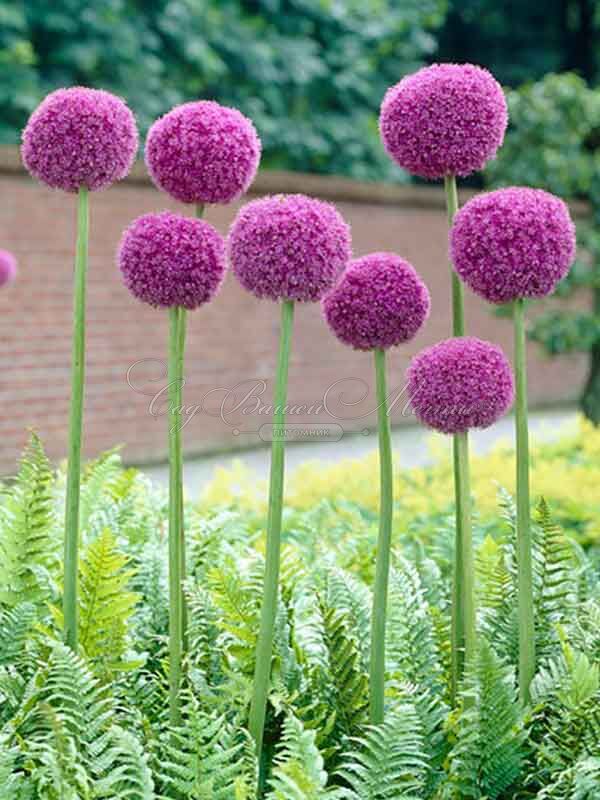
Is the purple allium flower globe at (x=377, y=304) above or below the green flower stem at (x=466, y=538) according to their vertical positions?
above

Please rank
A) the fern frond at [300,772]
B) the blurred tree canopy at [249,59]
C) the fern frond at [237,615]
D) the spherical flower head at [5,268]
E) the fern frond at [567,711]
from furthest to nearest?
the blurred tree canopy at [249,59]
the spherical flower head at [5,268]
the fern frond at [237,615]
the fern frond at [567,711]
the fern frond at [300,772]

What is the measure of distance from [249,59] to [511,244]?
10699 mm

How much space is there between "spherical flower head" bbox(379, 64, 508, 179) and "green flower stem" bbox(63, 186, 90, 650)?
17.9 inches

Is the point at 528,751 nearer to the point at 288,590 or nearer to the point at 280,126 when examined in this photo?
the point at 288,590

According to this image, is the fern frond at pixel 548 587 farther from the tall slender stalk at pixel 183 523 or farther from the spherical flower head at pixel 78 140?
the spherical flower head at pixel 78 140

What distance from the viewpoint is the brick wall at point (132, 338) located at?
9289 millimetres

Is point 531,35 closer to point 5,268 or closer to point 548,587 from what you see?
point 5,268

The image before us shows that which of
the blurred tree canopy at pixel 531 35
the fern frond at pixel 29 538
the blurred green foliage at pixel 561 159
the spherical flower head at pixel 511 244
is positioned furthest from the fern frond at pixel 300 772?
the blurred tree canopy at pixel 531 35

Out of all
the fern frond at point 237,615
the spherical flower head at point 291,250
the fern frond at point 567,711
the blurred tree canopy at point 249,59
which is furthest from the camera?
the blurred tree canopy at point 249,59

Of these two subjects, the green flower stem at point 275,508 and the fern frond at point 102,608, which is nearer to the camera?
the green flower stem at point 275,508

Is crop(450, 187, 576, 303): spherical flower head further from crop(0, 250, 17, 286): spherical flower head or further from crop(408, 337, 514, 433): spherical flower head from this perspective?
crop(0, 250, 17, 286): spherical flower head

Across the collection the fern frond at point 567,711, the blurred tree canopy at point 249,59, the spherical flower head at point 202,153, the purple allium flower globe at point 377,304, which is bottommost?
the fern frond at point 567,711

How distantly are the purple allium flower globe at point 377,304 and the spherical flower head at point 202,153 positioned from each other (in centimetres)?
21

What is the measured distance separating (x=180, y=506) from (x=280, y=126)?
36.3ft
